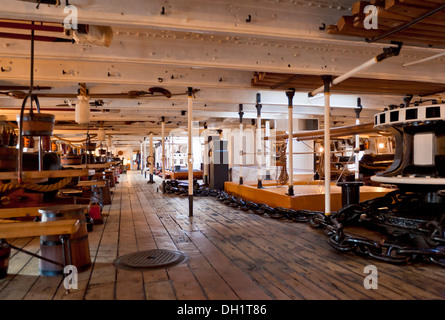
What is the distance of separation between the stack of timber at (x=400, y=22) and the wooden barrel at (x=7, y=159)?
3.64 metres

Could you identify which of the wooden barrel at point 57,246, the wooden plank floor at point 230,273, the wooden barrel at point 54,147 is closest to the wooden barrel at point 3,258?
the wooden plank floor at point 230,273

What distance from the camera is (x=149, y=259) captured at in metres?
2.99

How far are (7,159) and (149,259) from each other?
1.78m

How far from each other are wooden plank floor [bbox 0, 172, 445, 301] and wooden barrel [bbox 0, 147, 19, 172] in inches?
36.0

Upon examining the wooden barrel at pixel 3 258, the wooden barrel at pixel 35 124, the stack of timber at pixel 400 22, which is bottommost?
the wooden barrel at pixel 3 258

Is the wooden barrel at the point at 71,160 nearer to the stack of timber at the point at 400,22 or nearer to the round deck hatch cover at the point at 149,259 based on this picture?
the round deck hatch cover at the point at 149,259

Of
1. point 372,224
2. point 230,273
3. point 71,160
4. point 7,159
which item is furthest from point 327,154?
point 71,160

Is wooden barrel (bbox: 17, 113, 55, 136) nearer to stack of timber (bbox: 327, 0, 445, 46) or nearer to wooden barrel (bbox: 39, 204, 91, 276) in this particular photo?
wooden barrel (bbox: 39, 204, 91, 276)

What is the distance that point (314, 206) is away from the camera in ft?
18.1

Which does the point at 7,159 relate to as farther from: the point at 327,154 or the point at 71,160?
the point at 327,154

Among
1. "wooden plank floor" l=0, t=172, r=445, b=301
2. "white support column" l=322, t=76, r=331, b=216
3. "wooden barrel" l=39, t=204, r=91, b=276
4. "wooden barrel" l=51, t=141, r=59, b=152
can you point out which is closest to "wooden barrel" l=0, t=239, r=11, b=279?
"wooden plank floor" l=0, t=172, r=445, b=301

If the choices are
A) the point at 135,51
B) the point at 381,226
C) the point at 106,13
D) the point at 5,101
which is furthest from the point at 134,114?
the point at 381,226

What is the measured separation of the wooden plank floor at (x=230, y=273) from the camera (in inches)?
86.3

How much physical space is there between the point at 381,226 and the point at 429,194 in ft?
2.04
